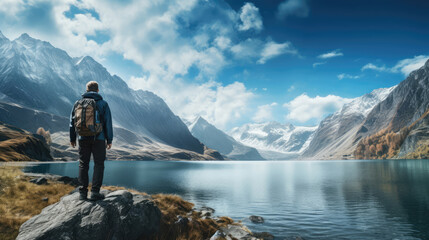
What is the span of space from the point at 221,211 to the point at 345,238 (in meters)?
16.8

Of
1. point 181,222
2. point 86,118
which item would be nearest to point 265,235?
point 181,222

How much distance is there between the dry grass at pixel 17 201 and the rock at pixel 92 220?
7.51ft

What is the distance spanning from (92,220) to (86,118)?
13.8 feet

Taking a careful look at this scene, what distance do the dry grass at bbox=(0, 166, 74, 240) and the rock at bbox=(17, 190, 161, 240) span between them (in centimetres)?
229

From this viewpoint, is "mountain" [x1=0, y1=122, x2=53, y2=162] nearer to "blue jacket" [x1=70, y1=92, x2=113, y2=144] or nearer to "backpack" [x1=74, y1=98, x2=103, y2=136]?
"blue jacket" [x1=70, y1=92, x2=113, y2=144]

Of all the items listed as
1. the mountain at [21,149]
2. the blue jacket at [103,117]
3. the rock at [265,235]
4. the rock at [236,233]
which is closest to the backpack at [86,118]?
the blue jacket at [103,117]

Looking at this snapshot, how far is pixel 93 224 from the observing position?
9406 mm

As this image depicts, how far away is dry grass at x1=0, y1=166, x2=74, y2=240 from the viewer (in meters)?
10.9

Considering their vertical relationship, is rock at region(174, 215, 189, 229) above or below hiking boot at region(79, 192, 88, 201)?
below

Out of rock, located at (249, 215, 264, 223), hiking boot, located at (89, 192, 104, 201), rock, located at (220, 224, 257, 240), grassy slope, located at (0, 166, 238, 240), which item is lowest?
rock, located at (249, 215, 264, 223)

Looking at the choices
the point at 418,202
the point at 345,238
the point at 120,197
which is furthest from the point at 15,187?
the point at 418,202

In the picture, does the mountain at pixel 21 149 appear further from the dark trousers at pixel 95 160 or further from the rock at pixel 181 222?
the dark trousers at pixel 95 160

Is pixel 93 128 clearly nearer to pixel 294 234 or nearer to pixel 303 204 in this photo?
pixel 294 234

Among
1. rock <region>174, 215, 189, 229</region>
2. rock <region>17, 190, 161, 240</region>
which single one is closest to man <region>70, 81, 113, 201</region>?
rock <region>17, 190, 161, 240</region>
